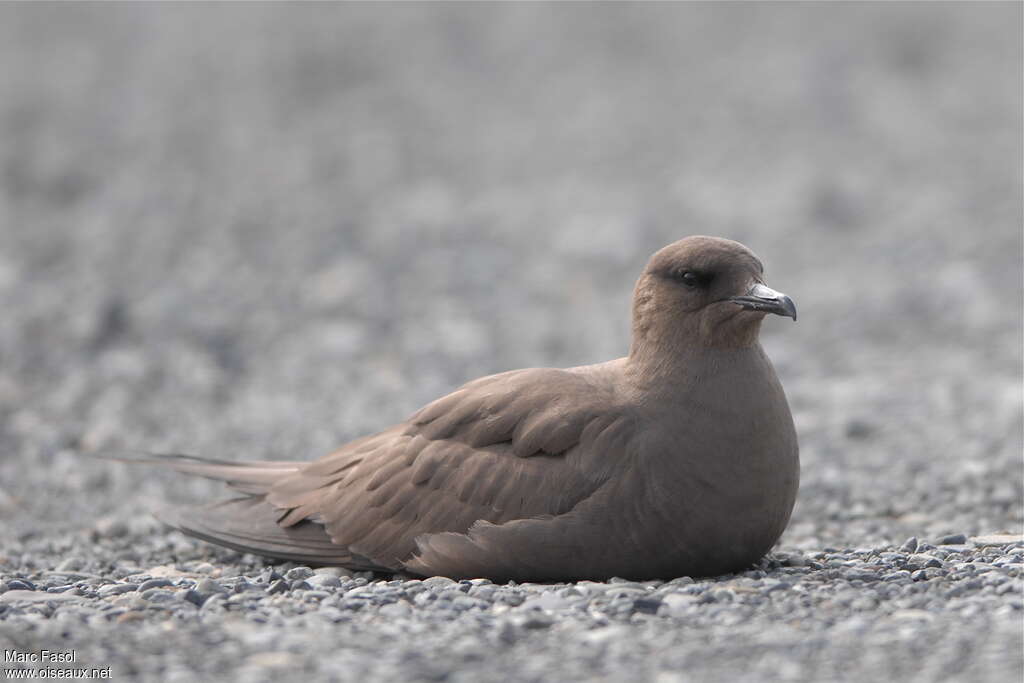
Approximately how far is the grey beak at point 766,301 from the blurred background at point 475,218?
2.06 metres

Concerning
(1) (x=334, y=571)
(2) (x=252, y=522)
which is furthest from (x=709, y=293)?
(2) (x=252, y=522)

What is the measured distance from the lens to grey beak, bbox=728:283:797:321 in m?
6.19

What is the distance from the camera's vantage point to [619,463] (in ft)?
20.4

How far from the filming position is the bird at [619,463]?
20.1 feet

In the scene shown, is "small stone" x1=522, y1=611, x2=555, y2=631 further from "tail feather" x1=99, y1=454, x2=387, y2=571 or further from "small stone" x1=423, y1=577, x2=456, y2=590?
"tail feather" x1=99, y1=454, x2=387, y2=571

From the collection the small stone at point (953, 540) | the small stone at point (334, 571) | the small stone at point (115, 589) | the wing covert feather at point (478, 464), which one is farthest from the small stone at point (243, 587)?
the small stone at point (953, 540)

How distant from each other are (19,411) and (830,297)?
6863mm

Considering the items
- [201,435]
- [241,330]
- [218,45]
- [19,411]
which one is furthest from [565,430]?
[218,45]

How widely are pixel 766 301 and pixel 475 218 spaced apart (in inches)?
387

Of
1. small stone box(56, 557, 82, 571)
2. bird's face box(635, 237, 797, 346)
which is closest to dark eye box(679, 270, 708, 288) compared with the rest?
bird's face box(635, 237, 797, 346)

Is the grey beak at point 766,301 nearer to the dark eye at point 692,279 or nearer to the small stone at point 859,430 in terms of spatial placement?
the dark eye at point 692,279

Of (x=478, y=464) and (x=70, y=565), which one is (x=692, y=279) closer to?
(x=478, y=464)

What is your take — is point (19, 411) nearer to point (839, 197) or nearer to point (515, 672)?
point (515, 672)

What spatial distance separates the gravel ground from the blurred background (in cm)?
5
